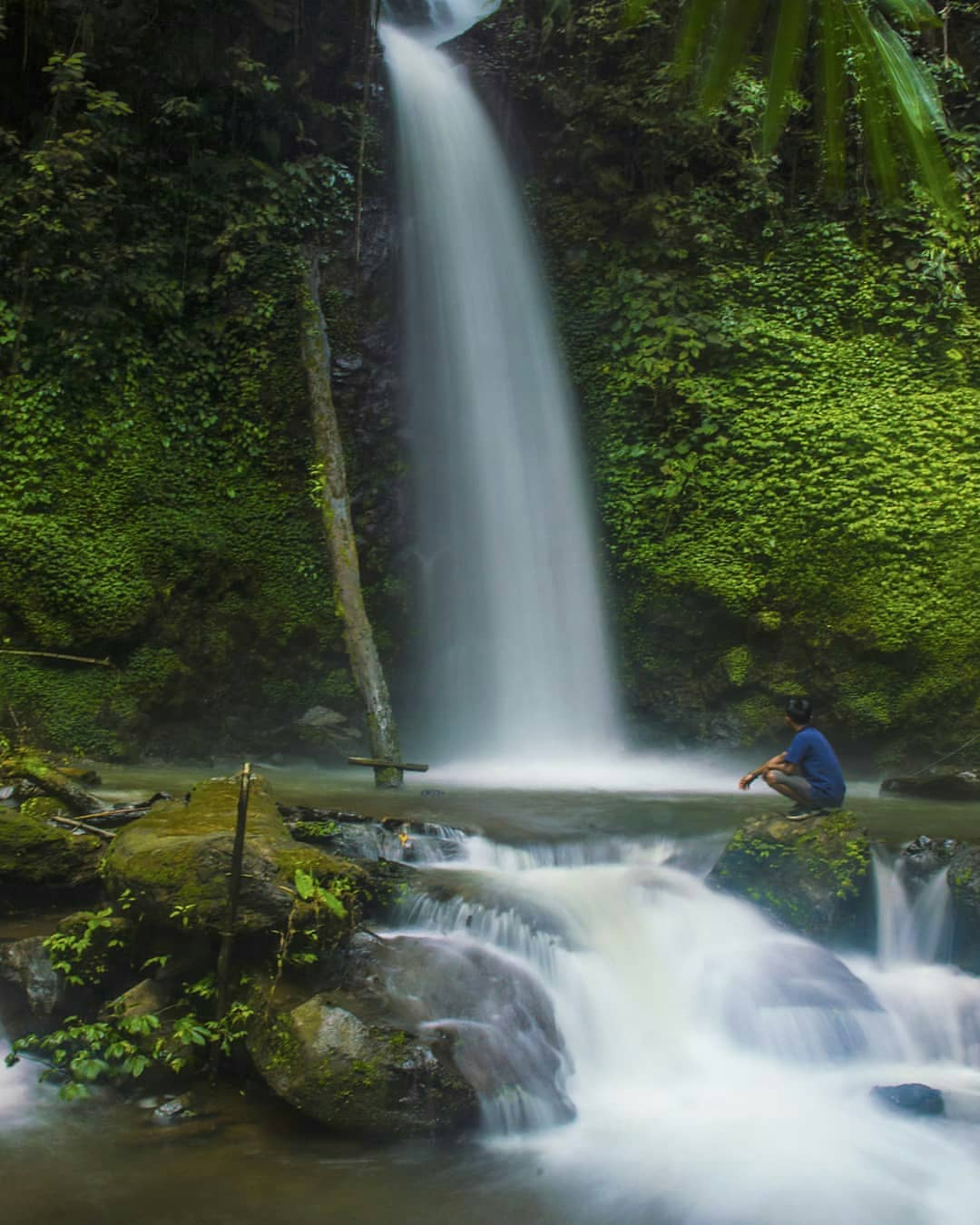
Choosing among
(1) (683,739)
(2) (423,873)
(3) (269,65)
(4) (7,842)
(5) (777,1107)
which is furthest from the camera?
(3) (269,65)

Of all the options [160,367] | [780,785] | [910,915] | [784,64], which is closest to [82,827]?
[780,785]

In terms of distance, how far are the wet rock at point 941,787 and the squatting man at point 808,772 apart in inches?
107

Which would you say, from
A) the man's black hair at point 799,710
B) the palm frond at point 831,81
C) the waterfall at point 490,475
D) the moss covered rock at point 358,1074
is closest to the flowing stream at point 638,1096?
the moss covered rock at point 358,1074

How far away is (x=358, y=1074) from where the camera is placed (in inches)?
170

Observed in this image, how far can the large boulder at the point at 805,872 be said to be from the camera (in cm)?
615

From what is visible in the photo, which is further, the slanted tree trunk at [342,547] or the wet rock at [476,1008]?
the slanted tree trunk at [342,547]

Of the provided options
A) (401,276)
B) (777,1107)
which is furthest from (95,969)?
(401,276)

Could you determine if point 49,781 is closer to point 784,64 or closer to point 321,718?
point 321,718

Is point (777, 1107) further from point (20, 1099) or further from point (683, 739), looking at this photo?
point (683, 739)

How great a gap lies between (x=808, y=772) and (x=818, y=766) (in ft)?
0.30

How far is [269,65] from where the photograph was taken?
1252cm

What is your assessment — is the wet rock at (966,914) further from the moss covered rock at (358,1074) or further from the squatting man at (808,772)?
the moss covered rock at (358,1074)

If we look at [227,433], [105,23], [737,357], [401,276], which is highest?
[105,23]

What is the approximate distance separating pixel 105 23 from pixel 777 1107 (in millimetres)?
13183
